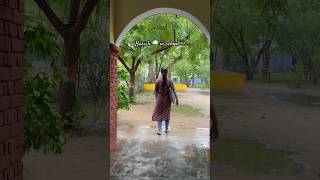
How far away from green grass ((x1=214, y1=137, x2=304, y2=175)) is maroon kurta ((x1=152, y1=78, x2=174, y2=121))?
4747mm

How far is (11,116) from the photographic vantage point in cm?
193

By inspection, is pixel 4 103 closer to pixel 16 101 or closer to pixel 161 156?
pixel 16 101

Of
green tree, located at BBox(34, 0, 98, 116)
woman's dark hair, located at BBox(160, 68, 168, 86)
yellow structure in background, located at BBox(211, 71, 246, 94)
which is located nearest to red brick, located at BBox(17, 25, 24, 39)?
green tree, located at BBox(34, 0, 98, 116)

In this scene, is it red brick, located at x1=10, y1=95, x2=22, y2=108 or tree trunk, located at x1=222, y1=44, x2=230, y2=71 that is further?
tree trunk, located at x1=222, y1=44, x2=230, y2=71

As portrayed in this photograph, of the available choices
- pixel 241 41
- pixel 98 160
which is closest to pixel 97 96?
pixel 98 160

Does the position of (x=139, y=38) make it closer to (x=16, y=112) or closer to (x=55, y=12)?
(x=55, y=12)

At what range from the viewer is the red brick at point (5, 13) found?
1.80 metres

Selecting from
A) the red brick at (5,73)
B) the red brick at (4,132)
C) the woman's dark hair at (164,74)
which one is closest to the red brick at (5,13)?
the red brick at (5,73)

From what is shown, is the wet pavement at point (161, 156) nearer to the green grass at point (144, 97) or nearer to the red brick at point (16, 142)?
the red brick at point (16, 142)

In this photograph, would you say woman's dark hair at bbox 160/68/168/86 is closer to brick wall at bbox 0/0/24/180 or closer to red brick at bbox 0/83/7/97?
brick wall at bbox 0/0/24/180

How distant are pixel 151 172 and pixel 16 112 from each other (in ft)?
14.2

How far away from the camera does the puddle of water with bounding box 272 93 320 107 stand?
4434 mm

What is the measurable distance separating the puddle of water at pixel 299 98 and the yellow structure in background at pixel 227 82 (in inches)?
14.5

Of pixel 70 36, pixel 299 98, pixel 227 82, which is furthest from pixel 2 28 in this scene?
pixel 299 98
